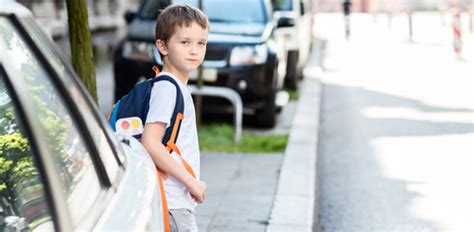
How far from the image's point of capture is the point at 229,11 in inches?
453

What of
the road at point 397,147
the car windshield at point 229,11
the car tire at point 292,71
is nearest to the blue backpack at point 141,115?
the road at point 397,147

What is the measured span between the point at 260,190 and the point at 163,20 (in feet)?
12.6

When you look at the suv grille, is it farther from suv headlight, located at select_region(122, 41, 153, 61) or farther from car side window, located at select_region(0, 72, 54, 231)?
car side window, located at select_region(0, 72, 54, 231)

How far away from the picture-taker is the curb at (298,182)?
5648mm

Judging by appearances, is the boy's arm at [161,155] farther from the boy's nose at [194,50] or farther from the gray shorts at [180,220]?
the boy's nose at [194,50]

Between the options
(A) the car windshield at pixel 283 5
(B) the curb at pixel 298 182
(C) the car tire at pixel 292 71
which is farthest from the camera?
(A) the car windshield at pixel 283 5

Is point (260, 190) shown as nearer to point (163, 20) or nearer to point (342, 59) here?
point (163, 20)

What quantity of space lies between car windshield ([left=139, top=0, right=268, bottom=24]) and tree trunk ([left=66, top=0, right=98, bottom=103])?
6335mm

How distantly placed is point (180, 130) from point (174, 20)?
0.36 m

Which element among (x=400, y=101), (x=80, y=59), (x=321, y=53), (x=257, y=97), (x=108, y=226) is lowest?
(x=321, y=53)

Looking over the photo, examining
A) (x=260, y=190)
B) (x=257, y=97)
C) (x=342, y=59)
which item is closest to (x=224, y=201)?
(x=260, y=190)

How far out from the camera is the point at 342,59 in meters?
24.1

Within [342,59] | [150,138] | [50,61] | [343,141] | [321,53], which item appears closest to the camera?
[50,61]

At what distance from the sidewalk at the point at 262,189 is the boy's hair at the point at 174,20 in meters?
2.54
